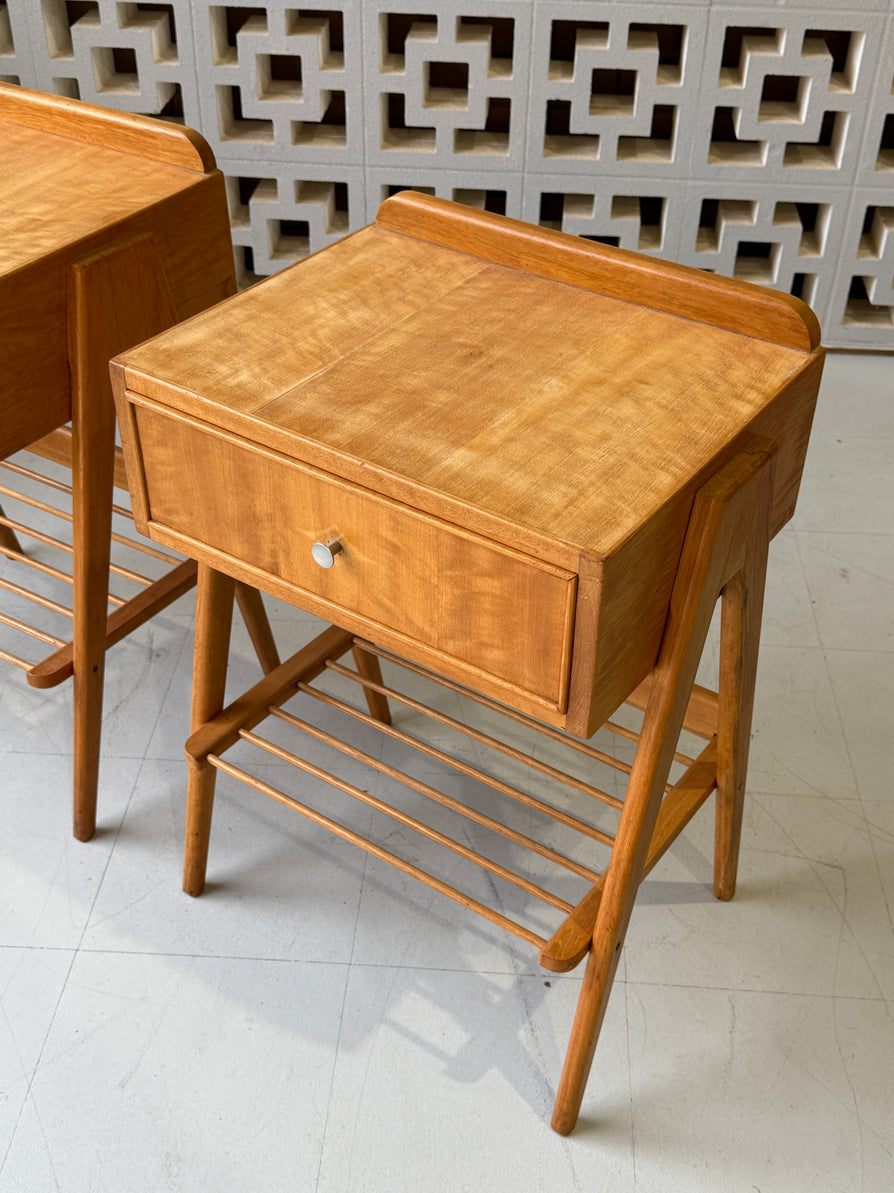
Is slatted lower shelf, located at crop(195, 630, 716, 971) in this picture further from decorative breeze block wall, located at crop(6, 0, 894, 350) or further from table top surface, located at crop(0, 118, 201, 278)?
decorative breeze block wall, located at crop(6, 0, 894, 350)

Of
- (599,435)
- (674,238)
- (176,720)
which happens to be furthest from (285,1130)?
(674,238)

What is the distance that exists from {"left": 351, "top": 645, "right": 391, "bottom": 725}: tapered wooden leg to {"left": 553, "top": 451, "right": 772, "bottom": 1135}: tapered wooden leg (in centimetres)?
56

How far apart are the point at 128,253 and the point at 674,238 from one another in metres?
1.60

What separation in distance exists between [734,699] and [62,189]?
0.97m

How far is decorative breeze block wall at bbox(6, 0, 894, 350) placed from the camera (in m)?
2.45

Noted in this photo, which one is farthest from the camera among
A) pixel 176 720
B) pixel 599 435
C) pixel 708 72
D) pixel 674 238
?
pixel 674 238

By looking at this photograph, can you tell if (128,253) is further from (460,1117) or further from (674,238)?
(674,238)

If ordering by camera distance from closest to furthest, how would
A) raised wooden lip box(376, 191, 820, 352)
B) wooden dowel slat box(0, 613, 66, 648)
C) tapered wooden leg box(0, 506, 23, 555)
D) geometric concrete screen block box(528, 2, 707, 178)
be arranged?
raised wooden lip box(376, 191, 820, 352) < wooden dowel slat box(0, 613, 66, 648) < tapered wooden leg box(0, 506, 23, 555) < geometric concrete screen block box(528, 2, 707, 178)

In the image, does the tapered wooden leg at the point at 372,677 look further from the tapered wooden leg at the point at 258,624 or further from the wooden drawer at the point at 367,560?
the wooden drawer at the point at 367,560

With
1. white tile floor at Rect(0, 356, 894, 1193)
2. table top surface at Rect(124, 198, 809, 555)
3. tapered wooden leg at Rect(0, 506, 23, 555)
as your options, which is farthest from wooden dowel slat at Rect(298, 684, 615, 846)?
tapered wooden leg at Rect(0, 506, 23, 555)

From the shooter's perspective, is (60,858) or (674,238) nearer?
(60,858)

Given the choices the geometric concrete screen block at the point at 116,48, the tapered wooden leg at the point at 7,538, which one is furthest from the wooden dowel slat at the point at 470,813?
the geometric concrete screen block at the point at 116,48

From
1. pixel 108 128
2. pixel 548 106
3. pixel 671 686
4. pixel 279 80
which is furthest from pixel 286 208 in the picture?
pixel 671 686

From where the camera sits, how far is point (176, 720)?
6.38 ft
